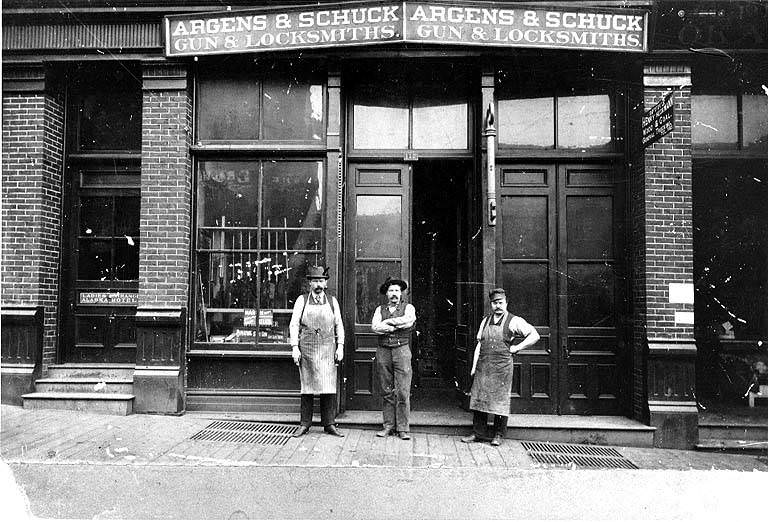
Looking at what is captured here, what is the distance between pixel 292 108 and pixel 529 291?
3.99 metres

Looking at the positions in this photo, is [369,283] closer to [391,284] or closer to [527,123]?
[391,284]

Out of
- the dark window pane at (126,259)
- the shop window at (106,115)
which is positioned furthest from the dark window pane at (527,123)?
the dark window pane at (126,259)

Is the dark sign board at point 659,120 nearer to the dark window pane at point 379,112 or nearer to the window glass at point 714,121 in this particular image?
the window glass at point 714,121

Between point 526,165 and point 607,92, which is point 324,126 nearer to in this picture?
point 526,165

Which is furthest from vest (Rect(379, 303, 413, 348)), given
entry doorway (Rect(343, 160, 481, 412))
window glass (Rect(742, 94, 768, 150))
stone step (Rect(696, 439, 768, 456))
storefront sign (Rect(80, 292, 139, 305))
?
window glass (Rect(742, 94, 768, 150))

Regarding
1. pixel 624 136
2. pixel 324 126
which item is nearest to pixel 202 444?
pixel 324 126

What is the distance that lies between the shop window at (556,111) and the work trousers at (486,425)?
350 centimetres

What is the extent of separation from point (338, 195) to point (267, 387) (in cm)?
266

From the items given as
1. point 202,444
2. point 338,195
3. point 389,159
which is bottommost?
point 202,444

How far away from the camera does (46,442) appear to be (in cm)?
585

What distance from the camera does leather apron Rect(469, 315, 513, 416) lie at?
6.40 m

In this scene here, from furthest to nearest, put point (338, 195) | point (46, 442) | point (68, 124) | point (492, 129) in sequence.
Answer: point (68, 124) < point (338, 195) < point (492, 129) < point (46, 442)

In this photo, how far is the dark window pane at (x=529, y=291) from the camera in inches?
293

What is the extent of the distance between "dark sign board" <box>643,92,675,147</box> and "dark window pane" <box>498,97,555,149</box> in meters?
1.17
